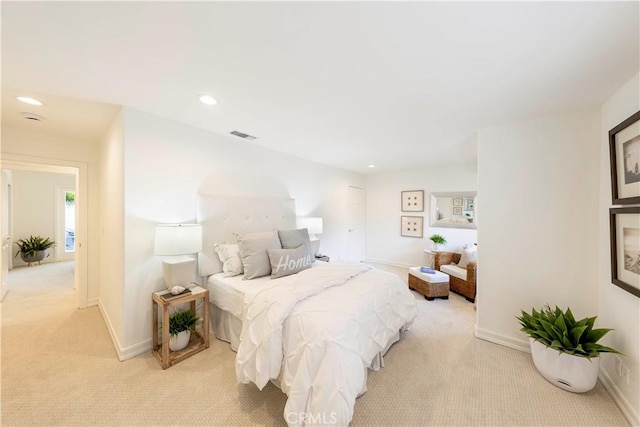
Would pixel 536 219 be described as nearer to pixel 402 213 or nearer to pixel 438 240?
pixel 438 240

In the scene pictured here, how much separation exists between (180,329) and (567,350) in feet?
10.5

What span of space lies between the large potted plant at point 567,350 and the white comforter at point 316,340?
112cm

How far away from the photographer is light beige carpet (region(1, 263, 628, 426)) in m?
1.52

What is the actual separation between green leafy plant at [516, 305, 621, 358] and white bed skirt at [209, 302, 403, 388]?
45.0 inches

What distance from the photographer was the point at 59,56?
1.42 meters

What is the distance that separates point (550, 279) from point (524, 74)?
73.6 inches

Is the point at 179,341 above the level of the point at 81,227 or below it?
below

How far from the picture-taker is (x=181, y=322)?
219 cm

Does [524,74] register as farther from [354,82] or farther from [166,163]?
[166,163]

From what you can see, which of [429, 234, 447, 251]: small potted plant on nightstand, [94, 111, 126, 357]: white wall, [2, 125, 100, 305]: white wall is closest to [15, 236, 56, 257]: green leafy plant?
[2, 125, 100, 305]: white wall

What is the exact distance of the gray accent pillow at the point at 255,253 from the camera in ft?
8.13

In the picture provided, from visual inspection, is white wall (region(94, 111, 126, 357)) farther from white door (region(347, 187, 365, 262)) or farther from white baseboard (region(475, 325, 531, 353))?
white door (region(347, 187, 365, 262))

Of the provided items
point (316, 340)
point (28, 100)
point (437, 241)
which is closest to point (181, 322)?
point (316, 340)

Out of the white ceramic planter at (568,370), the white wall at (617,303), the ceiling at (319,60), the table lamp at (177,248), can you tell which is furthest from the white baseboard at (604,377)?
the table lamp at (177,248)
